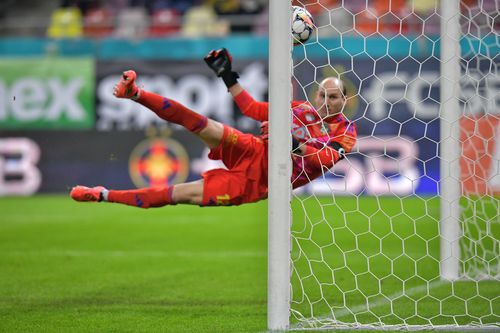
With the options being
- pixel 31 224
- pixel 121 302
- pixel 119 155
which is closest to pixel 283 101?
pixel 121 302

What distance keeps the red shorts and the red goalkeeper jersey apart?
10.4 inches

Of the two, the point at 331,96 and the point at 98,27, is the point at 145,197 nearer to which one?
the point at 331,96

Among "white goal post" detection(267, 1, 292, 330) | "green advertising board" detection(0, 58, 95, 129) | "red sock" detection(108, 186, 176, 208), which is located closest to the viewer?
"white goal post" detection(267, 1, 292, 330)

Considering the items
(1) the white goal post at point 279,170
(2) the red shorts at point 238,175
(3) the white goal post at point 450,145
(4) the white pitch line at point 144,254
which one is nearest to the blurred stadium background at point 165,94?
(4) the white pitch line at point 144,254

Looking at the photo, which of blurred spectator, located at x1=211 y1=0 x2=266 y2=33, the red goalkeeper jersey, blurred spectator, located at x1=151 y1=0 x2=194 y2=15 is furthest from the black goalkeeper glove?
blurred spectator, located at x1=151 y1=0 x2=194 y2=15

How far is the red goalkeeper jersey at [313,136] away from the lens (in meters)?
5.68

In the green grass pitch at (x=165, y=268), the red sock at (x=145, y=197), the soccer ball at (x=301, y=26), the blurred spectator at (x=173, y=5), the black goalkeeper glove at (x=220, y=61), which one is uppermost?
the blurred spectator at (x=173, y=5)

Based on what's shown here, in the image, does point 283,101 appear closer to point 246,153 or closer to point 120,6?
point 246,153

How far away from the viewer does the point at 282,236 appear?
473 centimetres

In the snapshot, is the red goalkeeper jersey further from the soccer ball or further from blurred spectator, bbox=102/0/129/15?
blurred spectator, bbox=102/0/129/15

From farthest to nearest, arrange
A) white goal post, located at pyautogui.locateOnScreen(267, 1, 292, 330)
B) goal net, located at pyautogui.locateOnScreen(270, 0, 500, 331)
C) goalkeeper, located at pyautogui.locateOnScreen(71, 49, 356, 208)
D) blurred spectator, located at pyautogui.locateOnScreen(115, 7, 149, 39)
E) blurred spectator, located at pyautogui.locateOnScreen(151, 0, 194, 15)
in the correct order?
1. blurred spectator, located at pyautogui.locateOnScreen(151, 0, 194, 15)
2. blurred spectator, located at pyautogui.locateOnScreen(115, 7, 149, 39)
3. goalkeeper, located at pyautogui.locateOnScreen(71, 49, 356, 208)
4. goal net, located at pyautogui.locateOnScreen(270, 0, 500, 331)
5. white goal post, located at pyautogui.locateOnScreen(267, 1, 292, 330)

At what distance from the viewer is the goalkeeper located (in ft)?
19.1

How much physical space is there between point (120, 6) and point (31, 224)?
7486 mm

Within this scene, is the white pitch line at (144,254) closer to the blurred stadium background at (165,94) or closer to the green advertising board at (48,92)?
the blurred stadium background at (165,94)
